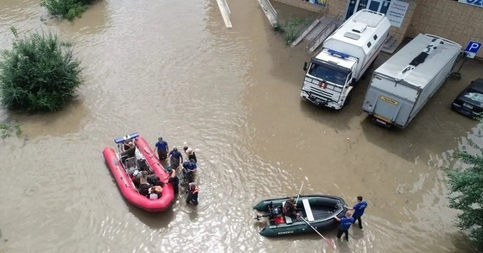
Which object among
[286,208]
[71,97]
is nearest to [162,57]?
[71,97]

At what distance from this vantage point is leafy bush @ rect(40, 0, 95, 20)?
74.5 feet

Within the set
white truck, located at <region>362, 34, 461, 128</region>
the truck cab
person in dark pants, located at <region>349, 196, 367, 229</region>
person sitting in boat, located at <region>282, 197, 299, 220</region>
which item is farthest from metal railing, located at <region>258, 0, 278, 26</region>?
person in dark pants, located at <region>349, 196, 367, 229</region>

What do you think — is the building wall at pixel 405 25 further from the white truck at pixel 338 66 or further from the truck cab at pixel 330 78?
the truck cab at pixel 330 78

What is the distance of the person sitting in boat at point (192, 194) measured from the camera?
40.4 ft

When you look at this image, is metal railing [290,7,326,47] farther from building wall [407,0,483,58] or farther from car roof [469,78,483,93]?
car roof [469,78,483,93]

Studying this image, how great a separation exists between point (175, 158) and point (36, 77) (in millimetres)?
7610

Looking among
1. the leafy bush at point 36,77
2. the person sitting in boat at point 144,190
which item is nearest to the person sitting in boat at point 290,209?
the person sitting in boat at point 144,190

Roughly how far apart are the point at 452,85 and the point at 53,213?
18591 millimetres

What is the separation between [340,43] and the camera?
16.1 meters

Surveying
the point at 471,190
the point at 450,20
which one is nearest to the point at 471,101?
the point at 450,20

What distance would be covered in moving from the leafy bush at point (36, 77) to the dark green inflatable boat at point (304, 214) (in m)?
10.3

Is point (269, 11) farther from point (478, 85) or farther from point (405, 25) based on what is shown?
point (478, 85)

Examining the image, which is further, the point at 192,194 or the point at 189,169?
the point at 189,169

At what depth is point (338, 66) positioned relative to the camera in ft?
50.9
